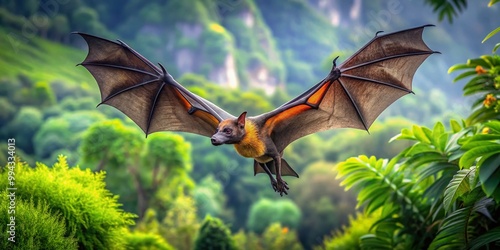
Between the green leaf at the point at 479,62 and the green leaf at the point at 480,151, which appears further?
the green leaf at the point at 479,62

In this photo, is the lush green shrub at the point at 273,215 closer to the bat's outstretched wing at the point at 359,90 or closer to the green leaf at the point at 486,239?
the green leaf at the point at 486,239

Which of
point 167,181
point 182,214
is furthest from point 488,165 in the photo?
point 167,181

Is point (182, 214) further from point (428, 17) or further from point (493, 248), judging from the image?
point (428, 17)

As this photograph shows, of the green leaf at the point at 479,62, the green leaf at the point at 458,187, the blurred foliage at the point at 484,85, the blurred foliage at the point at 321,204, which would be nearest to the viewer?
the green leaf at the point at 458,187

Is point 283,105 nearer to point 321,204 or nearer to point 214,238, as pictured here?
point 214,238

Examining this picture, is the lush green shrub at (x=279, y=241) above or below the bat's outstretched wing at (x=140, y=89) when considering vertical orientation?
above

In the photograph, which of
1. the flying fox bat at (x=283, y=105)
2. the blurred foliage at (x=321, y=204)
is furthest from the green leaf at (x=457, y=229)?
the blurred foliage at (x=321, y=204)

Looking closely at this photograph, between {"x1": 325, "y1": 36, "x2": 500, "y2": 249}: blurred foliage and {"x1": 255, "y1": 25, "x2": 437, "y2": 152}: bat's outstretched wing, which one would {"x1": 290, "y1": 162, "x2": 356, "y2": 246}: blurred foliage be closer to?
{"x1": 325, "y1": 36, "x2": 500, "y2": 249}: blurred foliage
